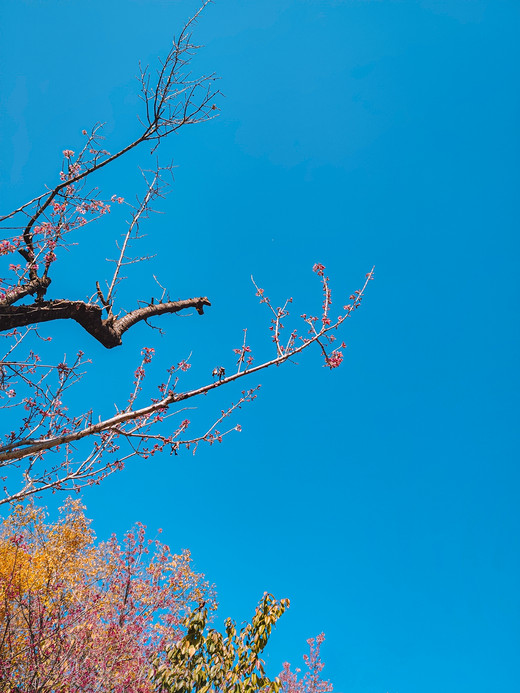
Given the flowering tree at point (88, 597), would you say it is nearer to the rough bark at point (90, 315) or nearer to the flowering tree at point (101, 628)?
the flowering tree at point (101, 628)

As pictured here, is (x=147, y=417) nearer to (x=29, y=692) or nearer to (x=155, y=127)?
(x=155, y=127)

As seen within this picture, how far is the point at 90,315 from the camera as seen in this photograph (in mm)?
3723

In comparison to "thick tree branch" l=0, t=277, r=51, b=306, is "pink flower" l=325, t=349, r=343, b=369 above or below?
above

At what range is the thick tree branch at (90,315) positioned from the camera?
10.9ft

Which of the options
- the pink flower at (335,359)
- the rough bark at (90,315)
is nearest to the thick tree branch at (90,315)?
the rough bark at (90,315)

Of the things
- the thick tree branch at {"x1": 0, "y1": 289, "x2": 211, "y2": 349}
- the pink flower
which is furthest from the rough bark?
the pink flower

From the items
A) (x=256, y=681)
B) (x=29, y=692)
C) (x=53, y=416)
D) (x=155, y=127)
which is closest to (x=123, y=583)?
(x=29, y=692)

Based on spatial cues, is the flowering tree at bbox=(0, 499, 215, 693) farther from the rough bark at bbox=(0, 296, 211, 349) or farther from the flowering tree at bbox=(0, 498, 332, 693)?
the rough bark at bbox=(0, 296, 211, 349)

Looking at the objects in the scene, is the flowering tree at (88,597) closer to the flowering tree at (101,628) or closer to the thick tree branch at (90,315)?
the flowering tree at (101,628)

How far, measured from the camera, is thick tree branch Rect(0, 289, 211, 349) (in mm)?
3322

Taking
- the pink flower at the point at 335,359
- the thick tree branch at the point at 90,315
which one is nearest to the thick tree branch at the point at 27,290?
the thick tree branch at the point at 90,315

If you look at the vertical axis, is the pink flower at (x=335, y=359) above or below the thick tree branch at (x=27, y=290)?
above

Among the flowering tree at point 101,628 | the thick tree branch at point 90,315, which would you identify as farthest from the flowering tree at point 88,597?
the thick tree branch at point 90,315

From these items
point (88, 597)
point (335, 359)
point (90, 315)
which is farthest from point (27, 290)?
point (88, 597)
